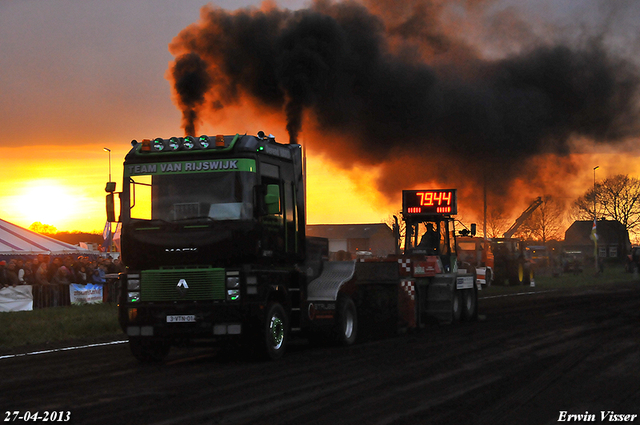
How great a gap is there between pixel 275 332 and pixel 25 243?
1934 cm

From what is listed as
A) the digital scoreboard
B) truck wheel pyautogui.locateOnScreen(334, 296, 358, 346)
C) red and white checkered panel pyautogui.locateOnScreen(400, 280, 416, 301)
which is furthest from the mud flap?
truck wheel pyautogui.locateOnScreen(334, 296, 358, 346)

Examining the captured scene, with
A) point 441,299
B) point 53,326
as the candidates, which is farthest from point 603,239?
point 53,326

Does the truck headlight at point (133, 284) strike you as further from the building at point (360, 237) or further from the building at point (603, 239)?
the building at point (360, 237)

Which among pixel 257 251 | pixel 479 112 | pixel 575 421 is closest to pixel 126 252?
pixel 257 251

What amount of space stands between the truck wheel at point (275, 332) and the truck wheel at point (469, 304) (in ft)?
27.8

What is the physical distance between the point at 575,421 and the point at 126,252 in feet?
22.9

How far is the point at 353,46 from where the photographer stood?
849 inches

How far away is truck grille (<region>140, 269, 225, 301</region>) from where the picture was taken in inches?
440

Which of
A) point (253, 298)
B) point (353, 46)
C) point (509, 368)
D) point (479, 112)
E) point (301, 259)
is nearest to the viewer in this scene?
point (509, 368)

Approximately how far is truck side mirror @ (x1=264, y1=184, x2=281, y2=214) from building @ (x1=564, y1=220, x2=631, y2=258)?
8744 cm

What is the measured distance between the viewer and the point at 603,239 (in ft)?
365

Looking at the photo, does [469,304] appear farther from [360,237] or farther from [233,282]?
[360,237]

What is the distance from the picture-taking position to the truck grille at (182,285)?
11164mm

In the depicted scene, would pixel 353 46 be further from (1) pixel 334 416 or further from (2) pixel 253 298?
(1) pixel 334 416
